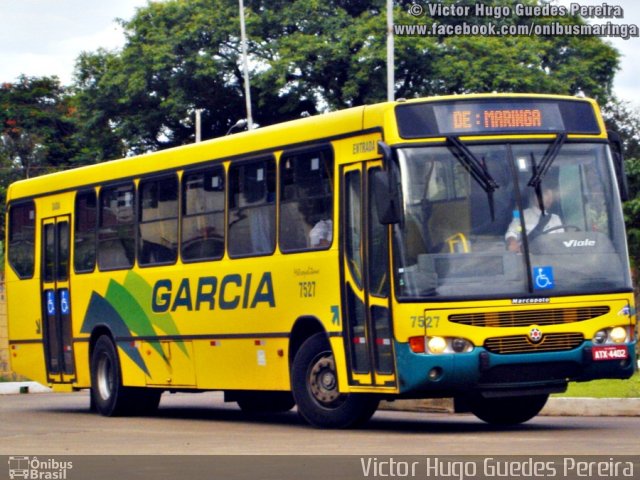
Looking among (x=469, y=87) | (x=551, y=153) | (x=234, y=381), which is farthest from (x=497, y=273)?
(x=469, y=87)

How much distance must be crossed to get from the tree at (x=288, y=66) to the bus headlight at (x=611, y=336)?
1341 inches

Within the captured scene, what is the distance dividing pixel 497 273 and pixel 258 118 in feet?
128

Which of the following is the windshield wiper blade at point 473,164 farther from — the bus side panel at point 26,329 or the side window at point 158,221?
the bus side panel at point 26,329

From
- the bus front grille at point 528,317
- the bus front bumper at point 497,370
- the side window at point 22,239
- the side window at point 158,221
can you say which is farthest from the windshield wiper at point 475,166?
the side window at point 22,239

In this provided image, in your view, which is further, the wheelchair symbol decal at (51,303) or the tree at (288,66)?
the tree at (288,66)

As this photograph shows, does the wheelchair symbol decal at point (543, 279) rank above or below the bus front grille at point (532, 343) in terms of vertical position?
above

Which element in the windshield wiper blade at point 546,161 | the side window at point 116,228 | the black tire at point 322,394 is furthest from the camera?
the side window at point 116,228

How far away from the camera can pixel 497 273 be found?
13.3 meters

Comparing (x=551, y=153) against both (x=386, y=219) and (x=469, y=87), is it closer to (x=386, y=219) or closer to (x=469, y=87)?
(x=386, y=219)

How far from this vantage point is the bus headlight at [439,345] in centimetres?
1316

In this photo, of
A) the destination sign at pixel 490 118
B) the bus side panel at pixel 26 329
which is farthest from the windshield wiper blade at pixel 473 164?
the bus side panel at pixel 26 329

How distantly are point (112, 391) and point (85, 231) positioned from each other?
7.19ft

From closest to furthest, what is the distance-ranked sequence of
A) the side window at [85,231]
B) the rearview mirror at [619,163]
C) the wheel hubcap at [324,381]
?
the rearview mirror at [619,163] < the wheel hubcap at [324,381] < the side window at [85,231]
